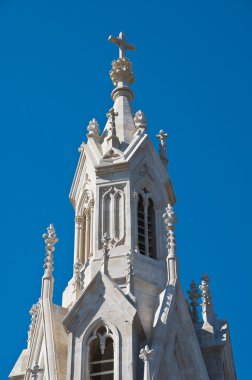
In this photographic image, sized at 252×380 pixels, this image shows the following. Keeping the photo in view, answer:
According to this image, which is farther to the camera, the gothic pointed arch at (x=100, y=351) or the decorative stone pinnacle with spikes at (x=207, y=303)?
the decorative stone pinnacle with spikes at (x=207, y=303)

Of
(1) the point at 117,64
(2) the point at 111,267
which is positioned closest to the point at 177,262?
(2) the point at 111,267

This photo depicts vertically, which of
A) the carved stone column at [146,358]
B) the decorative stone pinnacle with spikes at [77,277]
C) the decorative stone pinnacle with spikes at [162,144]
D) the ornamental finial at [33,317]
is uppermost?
the decorative stone pinnacle with spikes at [162,144]

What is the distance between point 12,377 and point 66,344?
2.65 metres

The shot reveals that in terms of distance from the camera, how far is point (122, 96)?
1754 inches

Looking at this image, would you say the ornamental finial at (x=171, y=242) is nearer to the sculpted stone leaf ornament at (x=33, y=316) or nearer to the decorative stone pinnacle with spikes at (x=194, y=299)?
the decorative stone pinnacle with spikes at (x=194, y=299)

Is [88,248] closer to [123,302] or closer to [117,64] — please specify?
[123,302]

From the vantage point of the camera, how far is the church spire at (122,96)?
41406mm

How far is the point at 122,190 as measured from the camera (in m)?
38.7

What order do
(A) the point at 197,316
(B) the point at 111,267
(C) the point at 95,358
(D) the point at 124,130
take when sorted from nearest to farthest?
(C) the point at 95,358
(B) the point at 111,267
(A) the point at 197,316
(D) the point at 124,130

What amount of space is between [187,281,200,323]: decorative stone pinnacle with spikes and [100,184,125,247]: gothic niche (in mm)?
3909

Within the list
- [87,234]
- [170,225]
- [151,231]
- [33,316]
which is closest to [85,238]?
[87,234]

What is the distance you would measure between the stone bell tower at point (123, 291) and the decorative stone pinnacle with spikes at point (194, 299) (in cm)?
4

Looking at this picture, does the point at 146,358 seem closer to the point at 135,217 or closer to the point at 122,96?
the point at 135,217

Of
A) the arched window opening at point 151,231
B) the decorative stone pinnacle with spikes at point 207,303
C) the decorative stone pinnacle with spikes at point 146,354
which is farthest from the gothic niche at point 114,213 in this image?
the decorative stone pinnacle with spikes at point 146,354
